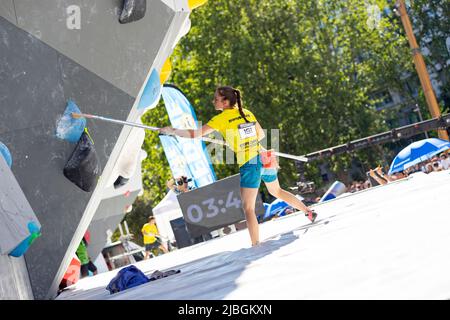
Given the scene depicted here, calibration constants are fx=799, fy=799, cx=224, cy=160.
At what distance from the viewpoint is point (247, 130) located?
7.87 metres

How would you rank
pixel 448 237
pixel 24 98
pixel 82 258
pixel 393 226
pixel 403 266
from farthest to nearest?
pixel 82 258, pixel 24 98, pixel 393 226, pixel 448 237, pixel 403 266

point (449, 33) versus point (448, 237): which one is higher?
point (449, 33)

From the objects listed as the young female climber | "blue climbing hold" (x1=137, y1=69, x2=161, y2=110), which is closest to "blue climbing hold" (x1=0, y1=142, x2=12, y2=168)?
the young female climber

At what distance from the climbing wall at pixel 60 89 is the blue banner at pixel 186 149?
11951mm

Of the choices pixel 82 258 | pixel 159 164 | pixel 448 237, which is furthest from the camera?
pixel 159 164

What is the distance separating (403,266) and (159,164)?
32856mm

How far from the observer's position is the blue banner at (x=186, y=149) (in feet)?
68.3

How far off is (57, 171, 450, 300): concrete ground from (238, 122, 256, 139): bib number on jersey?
108 cm

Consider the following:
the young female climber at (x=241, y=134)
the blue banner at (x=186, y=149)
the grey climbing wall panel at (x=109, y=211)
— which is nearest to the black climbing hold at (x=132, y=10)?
the young female climber at (x=241, y=134)

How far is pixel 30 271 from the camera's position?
7691 millimetres

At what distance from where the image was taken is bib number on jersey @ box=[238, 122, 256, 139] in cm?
784
